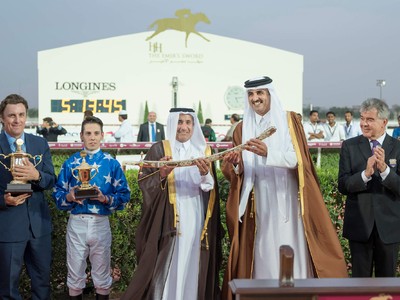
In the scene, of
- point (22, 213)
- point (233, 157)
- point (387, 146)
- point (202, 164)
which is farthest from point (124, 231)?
point (387, 146)

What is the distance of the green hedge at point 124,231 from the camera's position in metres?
5.82

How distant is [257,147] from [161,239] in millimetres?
1149

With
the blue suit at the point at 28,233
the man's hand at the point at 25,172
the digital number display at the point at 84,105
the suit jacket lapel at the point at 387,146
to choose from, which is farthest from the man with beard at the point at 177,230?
the digital number display at the point at 84,105

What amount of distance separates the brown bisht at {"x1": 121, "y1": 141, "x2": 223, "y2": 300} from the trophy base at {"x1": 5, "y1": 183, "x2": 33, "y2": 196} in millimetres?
911

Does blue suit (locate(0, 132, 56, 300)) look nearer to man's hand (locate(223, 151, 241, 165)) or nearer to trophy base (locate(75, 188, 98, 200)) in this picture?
trophy base (locate(75, 188, 98, 200))

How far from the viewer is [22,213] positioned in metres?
4.68

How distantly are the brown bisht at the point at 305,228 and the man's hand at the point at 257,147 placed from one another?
26cm

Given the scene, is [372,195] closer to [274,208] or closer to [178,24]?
[274,208]

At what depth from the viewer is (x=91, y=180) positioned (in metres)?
5.03

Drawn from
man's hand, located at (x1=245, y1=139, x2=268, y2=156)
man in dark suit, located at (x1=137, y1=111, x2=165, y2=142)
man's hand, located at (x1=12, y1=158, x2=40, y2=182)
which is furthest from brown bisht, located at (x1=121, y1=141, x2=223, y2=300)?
man in dark suit, located at (x1=137, y1=111, x2=165, y2=142)

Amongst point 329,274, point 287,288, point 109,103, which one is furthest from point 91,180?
point 109,103

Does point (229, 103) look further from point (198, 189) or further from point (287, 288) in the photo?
point (287, 288)

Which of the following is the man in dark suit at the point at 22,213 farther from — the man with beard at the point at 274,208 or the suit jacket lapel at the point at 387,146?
the suit jacket lapel at the point at 387,146

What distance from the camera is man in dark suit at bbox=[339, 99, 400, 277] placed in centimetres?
457
